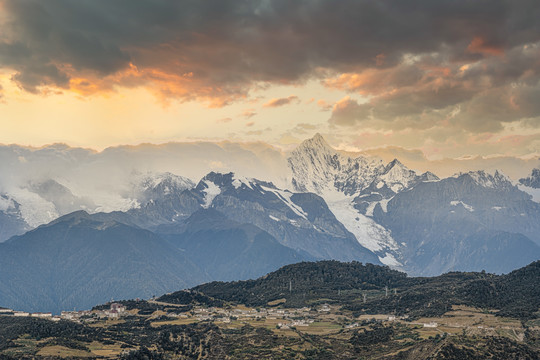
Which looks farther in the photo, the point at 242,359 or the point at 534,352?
the point at 242,359

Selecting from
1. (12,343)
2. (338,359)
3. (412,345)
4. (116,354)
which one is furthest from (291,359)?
(12,343)

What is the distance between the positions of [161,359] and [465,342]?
75124 mm

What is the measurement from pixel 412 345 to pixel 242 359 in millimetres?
43568

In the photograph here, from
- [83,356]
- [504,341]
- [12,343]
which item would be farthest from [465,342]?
[12,343]

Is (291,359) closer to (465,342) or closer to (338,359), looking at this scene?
(338,359)

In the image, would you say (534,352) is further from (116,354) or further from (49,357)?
(49,357)

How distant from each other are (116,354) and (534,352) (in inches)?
4004

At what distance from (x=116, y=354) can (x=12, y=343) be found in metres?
26.8

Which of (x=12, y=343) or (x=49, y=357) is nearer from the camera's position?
(x=49, y=357)

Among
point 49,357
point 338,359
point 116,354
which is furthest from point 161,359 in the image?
point 338,359

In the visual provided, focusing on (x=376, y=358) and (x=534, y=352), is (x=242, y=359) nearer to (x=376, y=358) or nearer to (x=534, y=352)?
(x=376, y=358)

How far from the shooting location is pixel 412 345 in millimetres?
199625

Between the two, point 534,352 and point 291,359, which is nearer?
point 534,352

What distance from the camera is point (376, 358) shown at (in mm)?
194375
